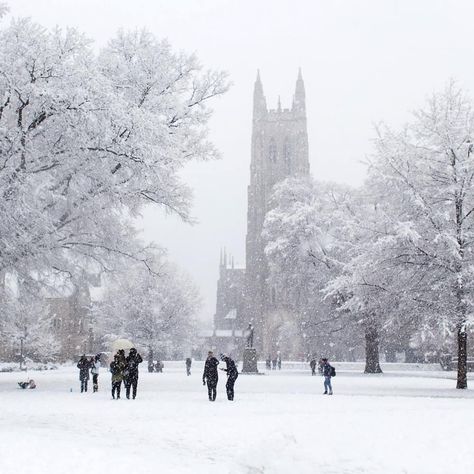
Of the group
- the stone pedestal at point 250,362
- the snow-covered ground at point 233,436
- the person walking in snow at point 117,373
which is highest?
the person walking in snow at point 117,373

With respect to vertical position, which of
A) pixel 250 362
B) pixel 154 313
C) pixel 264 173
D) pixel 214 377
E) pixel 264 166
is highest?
pixel 264 166

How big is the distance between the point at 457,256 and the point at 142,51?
42.6ft

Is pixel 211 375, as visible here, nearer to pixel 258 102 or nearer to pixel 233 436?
pixel 233 436

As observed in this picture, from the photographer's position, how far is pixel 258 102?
99000 millimetres

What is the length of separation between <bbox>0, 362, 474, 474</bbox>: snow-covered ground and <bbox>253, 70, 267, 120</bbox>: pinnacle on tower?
82.8 metres

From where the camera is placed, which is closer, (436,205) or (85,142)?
(85,142)

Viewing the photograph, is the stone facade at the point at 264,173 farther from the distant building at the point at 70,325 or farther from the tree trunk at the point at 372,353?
the tree trunk at the point at 372,353

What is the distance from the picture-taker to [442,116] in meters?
24.7

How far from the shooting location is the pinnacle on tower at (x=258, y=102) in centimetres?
9756

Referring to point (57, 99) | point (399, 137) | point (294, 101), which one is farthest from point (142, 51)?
point (294, 101)

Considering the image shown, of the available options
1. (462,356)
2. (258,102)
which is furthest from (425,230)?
(258,102)

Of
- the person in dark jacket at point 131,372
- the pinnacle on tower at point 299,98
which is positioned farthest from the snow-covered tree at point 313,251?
the pinnacle on tower at point 299,98

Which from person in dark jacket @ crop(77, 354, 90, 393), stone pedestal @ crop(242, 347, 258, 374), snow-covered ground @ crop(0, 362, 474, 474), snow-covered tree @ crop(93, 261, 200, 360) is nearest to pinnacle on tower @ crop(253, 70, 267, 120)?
snow-covered tree @ crop(93, 261, 200, 360)

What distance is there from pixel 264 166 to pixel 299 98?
1407 cm
